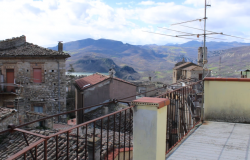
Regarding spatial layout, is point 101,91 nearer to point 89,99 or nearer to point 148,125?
point 89,99

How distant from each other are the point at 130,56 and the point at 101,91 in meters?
144

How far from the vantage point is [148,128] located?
10.7ft

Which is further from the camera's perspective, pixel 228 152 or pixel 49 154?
pixel 49 154

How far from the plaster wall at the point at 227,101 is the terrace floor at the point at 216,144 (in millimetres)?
295

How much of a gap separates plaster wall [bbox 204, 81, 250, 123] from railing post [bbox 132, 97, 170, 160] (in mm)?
3051

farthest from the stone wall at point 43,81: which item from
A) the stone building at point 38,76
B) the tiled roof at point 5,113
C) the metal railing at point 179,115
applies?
the metal railing at point 179,115

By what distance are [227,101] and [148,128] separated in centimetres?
351

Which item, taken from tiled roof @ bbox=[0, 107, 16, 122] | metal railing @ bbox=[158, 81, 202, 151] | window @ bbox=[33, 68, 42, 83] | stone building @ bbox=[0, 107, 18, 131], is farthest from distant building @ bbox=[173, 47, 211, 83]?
tiled roof @ bbox=[0, 107, 16, 122]

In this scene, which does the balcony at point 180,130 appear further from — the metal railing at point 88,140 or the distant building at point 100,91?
the distant building at point 100,91

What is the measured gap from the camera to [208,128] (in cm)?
543

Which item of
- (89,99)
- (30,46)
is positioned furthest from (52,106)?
(30,46)

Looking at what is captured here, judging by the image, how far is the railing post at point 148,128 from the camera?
3.20 meters

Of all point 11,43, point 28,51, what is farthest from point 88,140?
point 11,43

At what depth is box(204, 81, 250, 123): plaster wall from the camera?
226 inches
